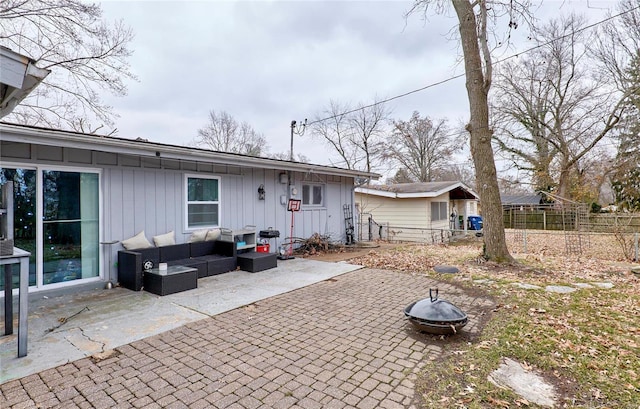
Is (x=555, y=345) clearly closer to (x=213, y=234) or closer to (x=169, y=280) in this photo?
(x=169, y=280)

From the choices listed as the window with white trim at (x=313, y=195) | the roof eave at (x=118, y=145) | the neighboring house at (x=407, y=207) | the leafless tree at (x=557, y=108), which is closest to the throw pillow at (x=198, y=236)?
the roof eave at (x=118, y=145)

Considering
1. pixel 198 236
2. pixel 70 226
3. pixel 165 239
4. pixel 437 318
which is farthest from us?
pixel 198 236

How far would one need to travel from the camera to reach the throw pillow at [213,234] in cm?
682

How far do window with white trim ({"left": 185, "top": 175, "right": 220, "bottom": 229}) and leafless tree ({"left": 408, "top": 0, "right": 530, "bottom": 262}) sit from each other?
610 cm

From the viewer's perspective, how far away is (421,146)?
90.9 ft

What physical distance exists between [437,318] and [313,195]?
6788 mm

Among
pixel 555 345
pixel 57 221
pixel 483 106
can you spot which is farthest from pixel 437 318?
pixel 483 106

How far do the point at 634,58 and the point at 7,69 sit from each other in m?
22.5

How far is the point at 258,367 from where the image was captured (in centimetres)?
277

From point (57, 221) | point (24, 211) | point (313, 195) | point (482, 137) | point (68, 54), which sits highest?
point (68, 54)

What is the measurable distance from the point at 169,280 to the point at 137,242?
1.20 m

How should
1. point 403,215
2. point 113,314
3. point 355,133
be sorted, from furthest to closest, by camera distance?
point 355,133
point 403,215
point 113,314

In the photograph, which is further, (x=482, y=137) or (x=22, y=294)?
(x=482, y=137)

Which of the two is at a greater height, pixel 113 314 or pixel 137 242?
pixel 137 242
